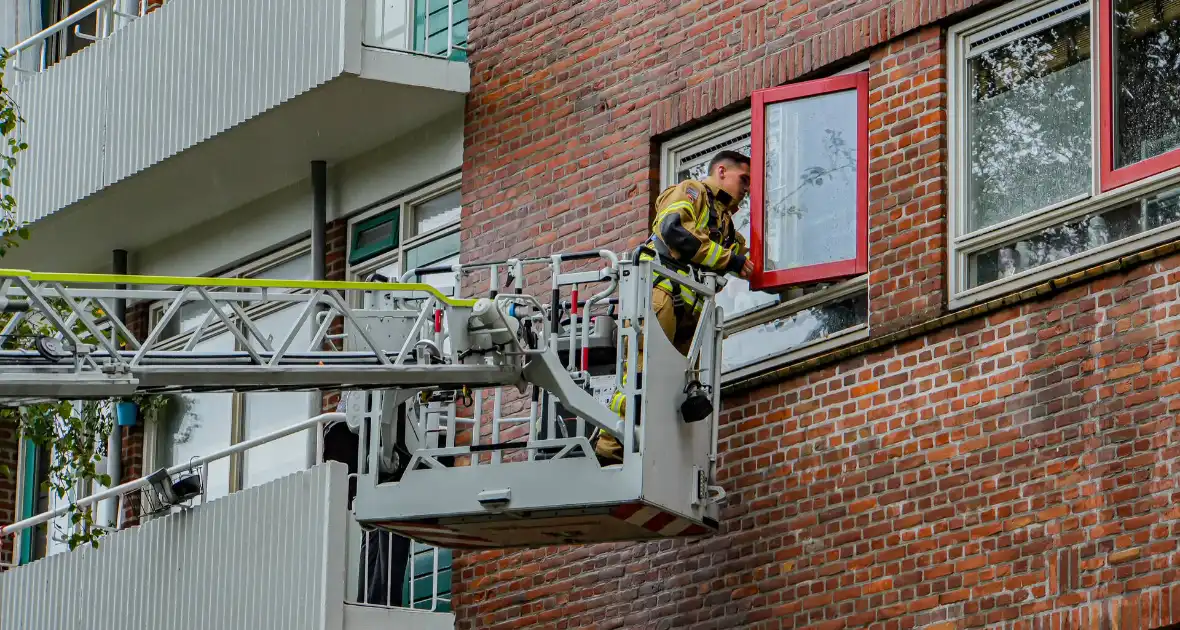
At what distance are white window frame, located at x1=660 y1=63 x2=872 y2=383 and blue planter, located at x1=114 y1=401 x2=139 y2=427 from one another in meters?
6.05

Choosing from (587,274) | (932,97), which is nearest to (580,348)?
(587,274)

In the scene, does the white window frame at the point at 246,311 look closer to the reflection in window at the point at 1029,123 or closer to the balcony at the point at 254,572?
the balcony at the point at 254,572

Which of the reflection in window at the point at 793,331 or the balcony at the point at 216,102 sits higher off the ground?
the balcony at the point at 216,102

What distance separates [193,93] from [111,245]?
113 inches

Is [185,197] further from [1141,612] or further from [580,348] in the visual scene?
[1141,612]

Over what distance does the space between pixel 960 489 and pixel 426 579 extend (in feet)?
16.1

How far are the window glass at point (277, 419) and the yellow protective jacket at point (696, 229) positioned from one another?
4.85 metres

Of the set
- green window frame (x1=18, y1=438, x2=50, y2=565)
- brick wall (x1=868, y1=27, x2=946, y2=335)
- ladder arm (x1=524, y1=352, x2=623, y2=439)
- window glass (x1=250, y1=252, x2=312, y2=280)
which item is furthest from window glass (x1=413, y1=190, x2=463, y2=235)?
green window frame (x1=18, y1=438, x2=50, y2=565)

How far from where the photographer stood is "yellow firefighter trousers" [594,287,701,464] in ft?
43.8

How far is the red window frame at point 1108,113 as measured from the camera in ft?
40.8

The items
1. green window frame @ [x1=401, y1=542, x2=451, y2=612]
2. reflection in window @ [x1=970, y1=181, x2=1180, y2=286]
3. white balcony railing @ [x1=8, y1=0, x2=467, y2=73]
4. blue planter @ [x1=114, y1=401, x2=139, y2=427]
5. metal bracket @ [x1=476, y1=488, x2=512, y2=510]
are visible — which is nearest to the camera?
reflection in window @ [x1=970, y1=181, x2=1180, y2=286]

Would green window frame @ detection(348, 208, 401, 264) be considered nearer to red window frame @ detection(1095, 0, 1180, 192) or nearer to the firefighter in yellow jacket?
the firefighter in yellow jacket

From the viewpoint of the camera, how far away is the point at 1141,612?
11.6 metres

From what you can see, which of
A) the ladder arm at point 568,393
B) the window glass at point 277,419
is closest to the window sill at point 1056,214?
the ladder arm at point 568,393
